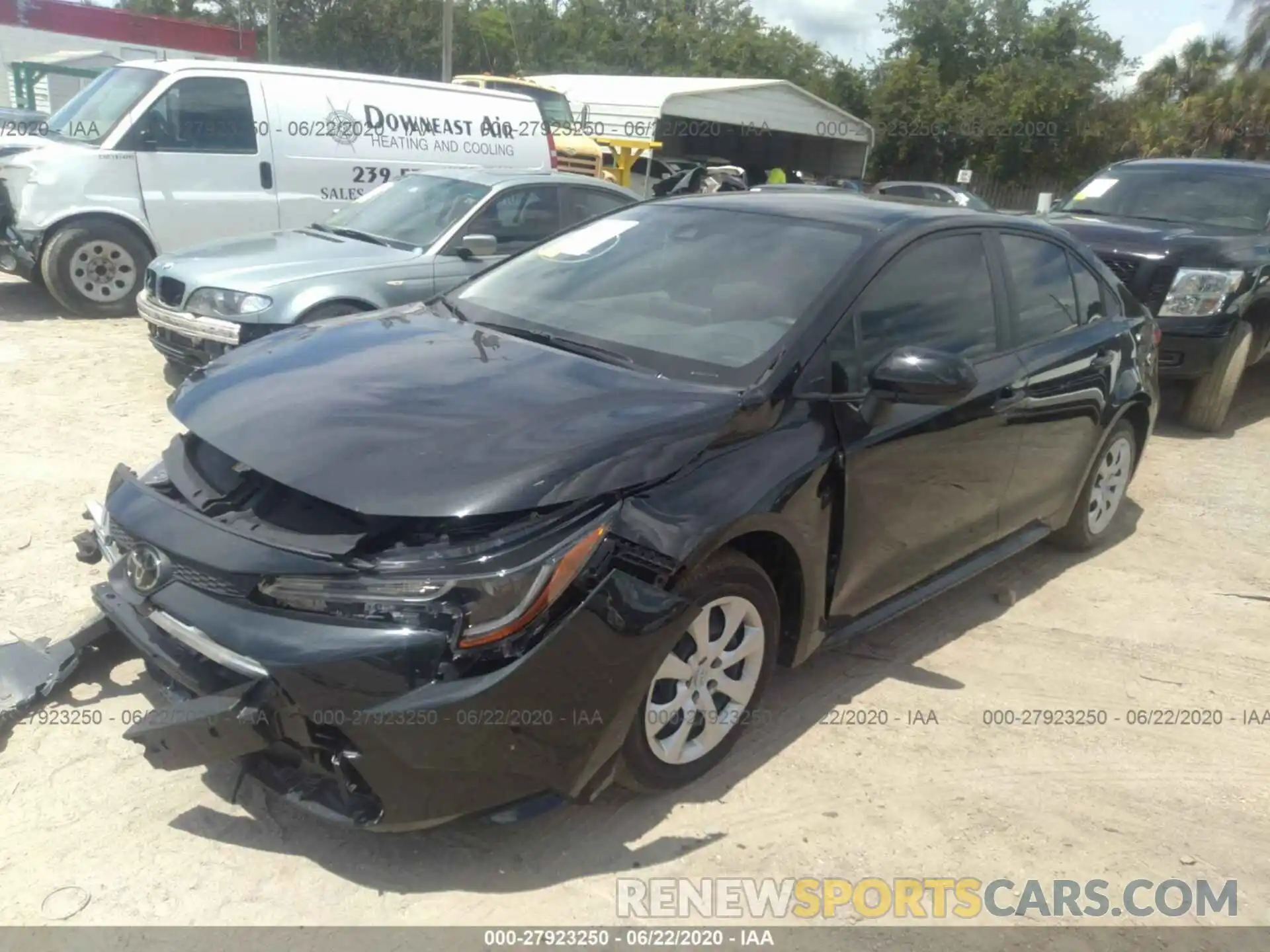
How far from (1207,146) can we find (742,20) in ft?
101

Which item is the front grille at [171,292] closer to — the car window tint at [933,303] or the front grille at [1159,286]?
the car window tint at [933,303]

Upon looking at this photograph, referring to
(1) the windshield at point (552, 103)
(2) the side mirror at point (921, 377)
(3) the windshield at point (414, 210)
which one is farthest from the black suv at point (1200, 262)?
(1) the windshield at point (552, 103)

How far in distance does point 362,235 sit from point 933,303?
473cm

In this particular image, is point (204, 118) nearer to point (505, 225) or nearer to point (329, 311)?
point (505, 225)

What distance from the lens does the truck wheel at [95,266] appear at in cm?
866

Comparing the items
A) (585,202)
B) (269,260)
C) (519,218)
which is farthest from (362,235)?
(585,202)

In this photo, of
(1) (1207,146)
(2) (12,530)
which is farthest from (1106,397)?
(1) (1207,146)

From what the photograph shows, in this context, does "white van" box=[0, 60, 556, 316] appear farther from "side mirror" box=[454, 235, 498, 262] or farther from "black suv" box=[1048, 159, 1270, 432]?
"black suv" box=[1048, 159, 1270, 432]

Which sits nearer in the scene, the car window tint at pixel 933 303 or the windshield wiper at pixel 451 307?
the car window tint at pixel 933 303

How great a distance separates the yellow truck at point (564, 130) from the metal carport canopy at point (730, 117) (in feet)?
6.59

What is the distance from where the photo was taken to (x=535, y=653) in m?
2.54

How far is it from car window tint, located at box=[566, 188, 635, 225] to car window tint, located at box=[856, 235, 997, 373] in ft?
13.5

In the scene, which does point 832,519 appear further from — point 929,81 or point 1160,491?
point 929,81

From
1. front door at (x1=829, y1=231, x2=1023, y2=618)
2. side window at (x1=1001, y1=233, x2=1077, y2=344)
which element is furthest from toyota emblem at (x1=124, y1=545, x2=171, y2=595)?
side window at (x1=1001, y1=233, x2=1077, y2=344)
